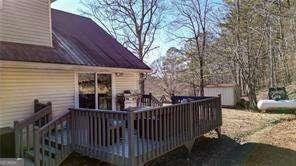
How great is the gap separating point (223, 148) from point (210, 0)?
14.2m

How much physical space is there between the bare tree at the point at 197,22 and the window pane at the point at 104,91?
37.3 ft

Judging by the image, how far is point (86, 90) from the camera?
11.8 meters

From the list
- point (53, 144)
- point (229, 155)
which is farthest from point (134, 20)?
point (53, 144)

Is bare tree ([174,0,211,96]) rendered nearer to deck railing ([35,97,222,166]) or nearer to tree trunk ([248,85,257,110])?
tree trunk ([248,85,257,110])

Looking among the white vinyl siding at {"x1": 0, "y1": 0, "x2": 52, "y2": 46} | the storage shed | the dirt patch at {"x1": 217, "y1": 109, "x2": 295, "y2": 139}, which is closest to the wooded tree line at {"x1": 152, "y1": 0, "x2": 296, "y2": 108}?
the storage shed

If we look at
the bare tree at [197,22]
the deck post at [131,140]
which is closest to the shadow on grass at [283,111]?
the bare tree at [197,22]

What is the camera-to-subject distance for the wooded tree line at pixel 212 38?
20.1 meters

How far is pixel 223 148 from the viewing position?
36.3 feet

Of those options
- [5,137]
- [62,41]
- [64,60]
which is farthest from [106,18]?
[5,137]

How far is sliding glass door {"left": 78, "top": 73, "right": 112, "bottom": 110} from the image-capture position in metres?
11.7

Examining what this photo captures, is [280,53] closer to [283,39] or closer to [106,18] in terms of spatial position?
[283,39]

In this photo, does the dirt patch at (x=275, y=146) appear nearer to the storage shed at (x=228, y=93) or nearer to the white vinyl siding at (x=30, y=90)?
the white vinyl siding at (x=30, y=90)

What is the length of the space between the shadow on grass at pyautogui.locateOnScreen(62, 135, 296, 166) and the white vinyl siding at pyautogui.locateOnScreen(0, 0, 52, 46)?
12.0ft

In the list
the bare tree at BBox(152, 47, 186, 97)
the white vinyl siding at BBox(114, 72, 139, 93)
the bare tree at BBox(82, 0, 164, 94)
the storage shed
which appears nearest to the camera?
the white vinyl siding at BBox(114, 72, 139, 93)
